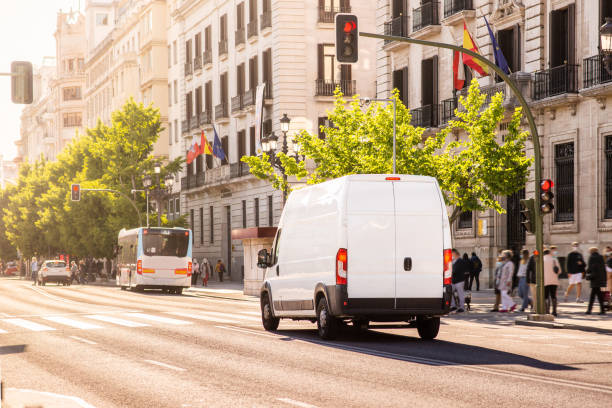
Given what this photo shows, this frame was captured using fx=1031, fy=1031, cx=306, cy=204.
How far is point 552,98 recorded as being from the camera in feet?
108

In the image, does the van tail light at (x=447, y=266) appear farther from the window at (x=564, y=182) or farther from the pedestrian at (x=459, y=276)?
the window at (x=564, y=182)

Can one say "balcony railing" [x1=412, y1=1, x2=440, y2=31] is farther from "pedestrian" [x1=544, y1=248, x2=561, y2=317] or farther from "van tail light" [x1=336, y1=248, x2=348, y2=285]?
"van tail light" [x1=336, y1=248, x2=348, y2=285]

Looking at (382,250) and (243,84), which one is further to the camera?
(243,84)

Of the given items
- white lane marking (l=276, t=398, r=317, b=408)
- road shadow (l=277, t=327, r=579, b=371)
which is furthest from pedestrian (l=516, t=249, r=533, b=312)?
white lane marking (l=276, t=398, r=317, b=408)

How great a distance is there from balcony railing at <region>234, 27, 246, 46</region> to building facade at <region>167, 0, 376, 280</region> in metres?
0.06

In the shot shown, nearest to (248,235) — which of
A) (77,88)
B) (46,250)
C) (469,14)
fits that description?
(469,14)

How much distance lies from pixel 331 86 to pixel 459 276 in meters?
29.8

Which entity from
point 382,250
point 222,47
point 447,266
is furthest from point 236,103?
point 382,250

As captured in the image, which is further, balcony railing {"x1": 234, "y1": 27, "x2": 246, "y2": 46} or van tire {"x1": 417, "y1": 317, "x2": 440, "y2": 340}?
balcony railing {"x1": 234, "y1": 27, "x2": 246, "y2": 46}

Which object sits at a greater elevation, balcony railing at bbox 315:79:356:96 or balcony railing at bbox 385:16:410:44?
balcony railing at bbox 385:16:410:44

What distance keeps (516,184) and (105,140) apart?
139ft

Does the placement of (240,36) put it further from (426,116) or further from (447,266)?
(447,266)

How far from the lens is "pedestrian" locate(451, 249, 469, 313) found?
27.1 metres

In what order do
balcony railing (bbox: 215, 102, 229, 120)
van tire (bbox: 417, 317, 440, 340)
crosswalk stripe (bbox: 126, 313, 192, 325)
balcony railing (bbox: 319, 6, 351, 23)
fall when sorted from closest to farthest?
van tire (bbox: 417, 317, 440, 340) < crosswalk stripe (bbox: 126, 313, 192, 325) < balcony railing (bbox: 319, 6, 351, 23) < balcony railing (bbox: 215, 102, 229, 120)
